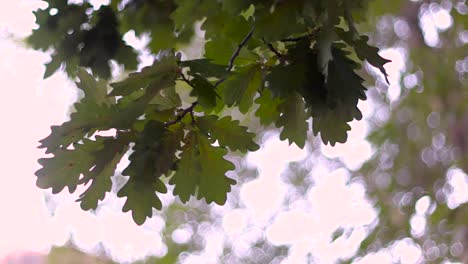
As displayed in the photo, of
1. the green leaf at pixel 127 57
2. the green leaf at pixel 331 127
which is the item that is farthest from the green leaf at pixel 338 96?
the green leaf at pixel 127 57

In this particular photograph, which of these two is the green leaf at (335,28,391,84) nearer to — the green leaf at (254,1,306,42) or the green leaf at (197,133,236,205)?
the green leaf at (254,1,306,42)

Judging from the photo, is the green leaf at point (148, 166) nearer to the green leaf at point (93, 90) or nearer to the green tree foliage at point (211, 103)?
the green tree foliage at point (211, 103)

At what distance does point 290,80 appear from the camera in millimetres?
1005

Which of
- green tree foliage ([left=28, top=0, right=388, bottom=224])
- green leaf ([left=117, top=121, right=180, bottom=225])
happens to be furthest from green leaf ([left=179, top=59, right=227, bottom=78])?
green leaf ([left=117, top=121, right=180, bottom=225])

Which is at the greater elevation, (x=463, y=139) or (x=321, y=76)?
(x=463, y=139)

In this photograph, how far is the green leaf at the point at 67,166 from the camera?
3.42 feet

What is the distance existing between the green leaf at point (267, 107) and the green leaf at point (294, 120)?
0.05 metres

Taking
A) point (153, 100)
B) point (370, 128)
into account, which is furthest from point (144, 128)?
point (370, 128)

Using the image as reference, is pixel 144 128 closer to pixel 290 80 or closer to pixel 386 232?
pixel 290 80

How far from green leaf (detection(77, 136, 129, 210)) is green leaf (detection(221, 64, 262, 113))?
20 centimetres

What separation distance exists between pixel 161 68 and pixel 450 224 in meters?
2.21

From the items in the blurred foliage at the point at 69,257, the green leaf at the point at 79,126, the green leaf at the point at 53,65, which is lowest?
the green leaf at the point at 79,126

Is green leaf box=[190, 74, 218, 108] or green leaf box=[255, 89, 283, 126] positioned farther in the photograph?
green leaf box=[255, 89, 283, 126]

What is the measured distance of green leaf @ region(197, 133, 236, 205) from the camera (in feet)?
3.49
